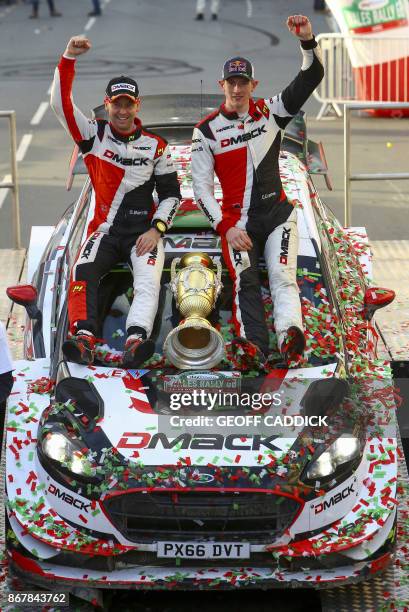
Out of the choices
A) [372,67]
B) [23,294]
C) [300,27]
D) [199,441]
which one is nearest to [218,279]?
[23,294]

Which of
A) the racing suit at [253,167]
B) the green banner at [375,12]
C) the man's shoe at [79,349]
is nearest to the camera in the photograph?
the man's shoe at [79,349]

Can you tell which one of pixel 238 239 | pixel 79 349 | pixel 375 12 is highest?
pixel 238 239

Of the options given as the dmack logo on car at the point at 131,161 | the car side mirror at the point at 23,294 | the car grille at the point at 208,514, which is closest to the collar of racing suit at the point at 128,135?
the dmack logo on car at the point at 131,161

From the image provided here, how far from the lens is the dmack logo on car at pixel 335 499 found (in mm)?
6219

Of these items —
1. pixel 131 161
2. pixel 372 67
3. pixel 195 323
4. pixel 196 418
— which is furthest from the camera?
pixel 372 67

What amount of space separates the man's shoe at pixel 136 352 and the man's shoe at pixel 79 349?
19 centimetres

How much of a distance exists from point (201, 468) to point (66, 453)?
2.29ft

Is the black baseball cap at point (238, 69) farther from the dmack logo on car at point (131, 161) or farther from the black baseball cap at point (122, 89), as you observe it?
the dmack logo on car at point (131, 161)

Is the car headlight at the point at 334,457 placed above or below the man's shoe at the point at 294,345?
below

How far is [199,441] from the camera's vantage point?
652cm

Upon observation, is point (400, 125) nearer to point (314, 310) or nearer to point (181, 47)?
point (181, 47)

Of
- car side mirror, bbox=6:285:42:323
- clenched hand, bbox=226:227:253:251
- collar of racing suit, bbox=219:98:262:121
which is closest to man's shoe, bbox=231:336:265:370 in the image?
clenched hand, bbox=226:227:253:251

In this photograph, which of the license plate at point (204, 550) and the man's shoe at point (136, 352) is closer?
the license plate at point (204, 550)

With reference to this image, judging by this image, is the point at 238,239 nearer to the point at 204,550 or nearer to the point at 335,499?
the point at 335,499
